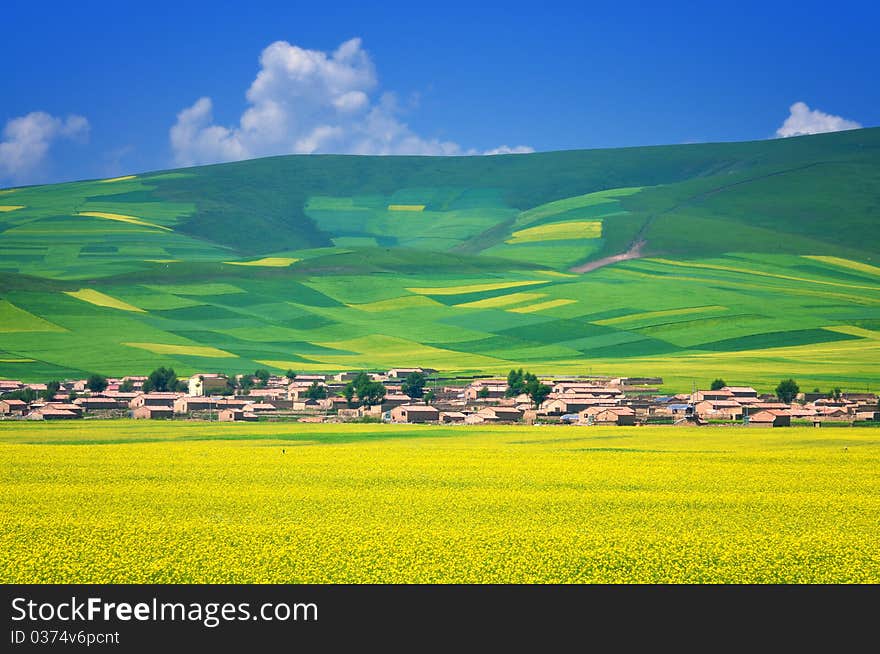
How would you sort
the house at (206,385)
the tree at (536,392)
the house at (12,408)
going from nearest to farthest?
the house at (12,408)
the tree at (536,392)
the house at (206,385)

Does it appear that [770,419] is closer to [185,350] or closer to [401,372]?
[401,372]

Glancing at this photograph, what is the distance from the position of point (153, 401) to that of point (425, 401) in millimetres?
18641

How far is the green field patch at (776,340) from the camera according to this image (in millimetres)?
120562

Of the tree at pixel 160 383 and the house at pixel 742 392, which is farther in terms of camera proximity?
the tree at pixel 160 383

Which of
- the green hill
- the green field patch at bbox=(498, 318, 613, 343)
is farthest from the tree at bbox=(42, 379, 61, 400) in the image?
the green field patch at bbox=(498, 318, 613, 343)

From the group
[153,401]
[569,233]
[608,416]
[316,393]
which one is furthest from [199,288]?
[608,416]

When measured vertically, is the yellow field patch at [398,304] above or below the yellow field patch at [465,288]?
below

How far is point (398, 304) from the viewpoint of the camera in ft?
489

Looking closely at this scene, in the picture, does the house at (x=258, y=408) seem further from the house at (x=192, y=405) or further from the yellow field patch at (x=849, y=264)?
the yellow field patch at (x=849, y=264)

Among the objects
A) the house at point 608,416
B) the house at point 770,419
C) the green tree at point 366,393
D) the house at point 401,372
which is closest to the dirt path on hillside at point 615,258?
the house at point 401,372

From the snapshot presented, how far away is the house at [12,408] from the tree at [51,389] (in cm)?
770
